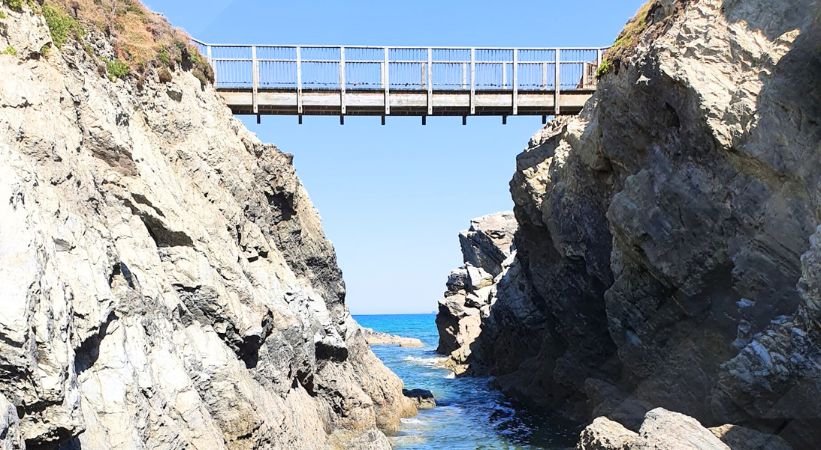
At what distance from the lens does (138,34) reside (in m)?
32.4

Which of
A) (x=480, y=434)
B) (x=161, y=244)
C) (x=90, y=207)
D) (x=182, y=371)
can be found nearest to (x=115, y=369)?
→ (x=182, y=371)

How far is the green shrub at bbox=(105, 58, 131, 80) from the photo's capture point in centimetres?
2832

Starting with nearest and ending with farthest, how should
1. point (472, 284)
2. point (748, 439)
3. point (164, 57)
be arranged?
point (748, 439) < point (164, 57) < point (472, 284)

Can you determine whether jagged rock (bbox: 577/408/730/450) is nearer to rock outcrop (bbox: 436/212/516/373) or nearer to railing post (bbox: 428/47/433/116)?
railing post (bbox: 428/47/433/116)

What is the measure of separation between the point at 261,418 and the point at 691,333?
1460 cm

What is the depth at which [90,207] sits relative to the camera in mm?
20172

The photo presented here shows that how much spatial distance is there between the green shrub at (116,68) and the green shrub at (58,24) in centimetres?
265

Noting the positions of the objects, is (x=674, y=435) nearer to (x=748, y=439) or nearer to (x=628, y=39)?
(x=748, y=439)

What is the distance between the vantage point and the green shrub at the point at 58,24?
2420cm

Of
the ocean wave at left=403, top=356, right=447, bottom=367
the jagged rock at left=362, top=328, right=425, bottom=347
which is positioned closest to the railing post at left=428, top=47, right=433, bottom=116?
the ocean wave at left=403, top=356, right=447, bottom=367

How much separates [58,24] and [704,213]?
21.1 m

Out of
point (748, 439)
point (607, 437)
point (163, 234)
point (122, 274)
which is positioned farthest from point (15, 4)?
point (748, 439)

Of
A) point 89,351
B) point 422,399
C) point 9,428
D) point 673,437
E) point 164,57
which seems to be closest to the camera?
point 9,428

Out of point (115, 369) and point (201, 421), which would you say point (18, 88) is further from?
point (201, 421)
